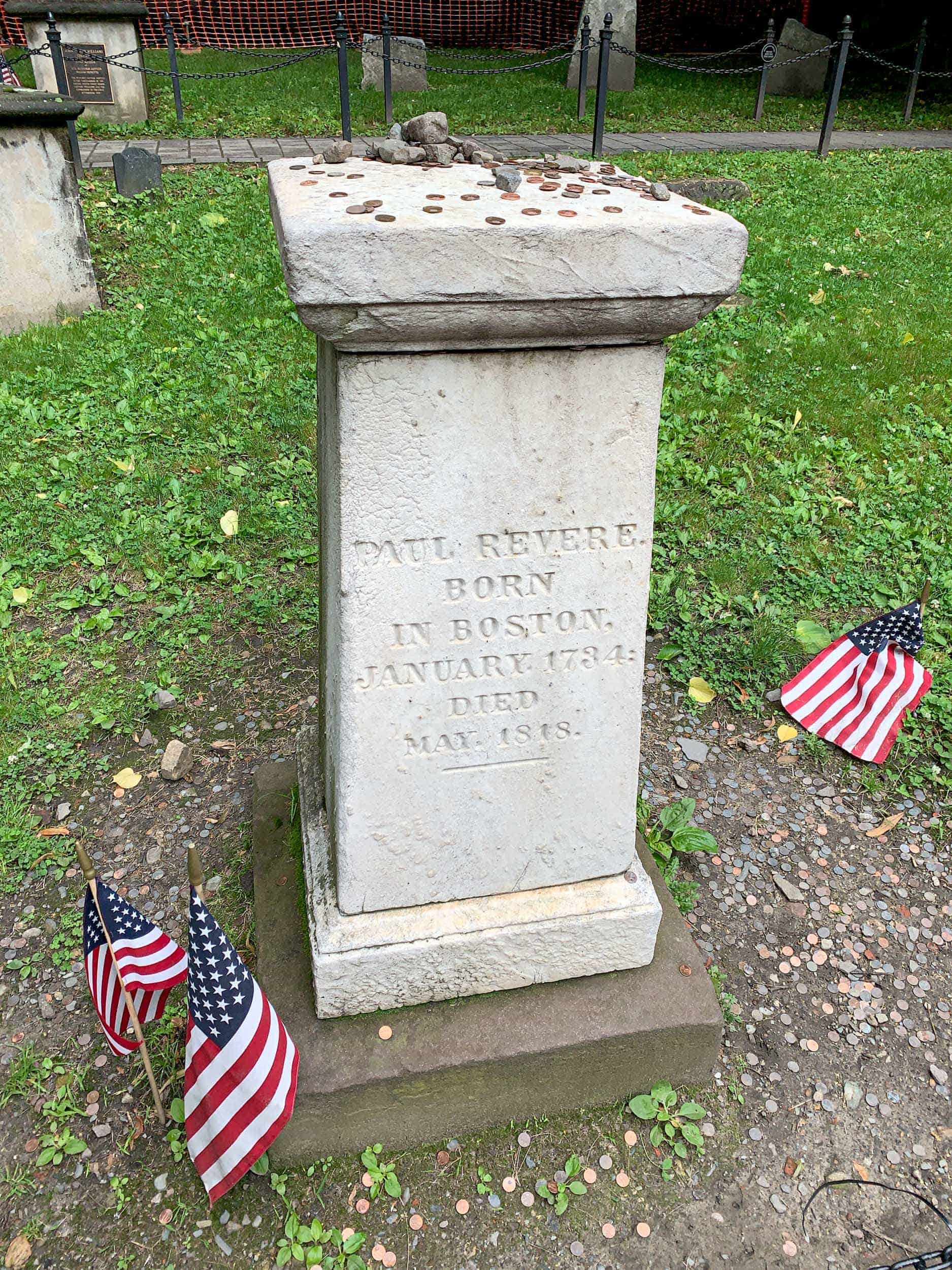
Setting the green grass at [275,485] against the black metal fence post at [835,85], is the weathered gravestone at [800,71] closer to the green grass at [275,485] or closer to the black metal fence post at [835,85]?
the black metal fence post at [835,85]

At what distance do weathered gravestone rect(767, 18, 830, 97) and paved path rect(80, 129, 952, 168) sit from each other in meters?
3.06

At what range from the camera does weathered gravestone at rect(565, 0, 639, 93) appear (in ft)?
45.1

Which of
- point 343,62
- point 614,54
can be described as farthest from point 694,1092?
point 614,54

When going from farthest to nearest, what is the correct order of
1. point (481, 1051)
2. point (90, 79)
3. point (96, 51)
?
1. point (90, 79)
2. point (96, 51)
3. point (481, 1051)

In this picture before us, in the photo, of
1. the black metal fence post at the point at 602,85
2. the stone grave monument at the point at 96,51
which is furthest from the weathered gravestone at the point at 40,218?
the black metal fence post at the point at 602,85

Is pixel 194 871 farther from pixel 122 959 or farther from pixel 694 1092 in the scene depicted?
pixel 694 1092

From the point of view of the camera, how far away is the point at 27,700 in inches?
140

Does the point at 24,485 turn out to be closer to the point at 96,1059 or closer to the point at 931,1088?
the point at 96,1059

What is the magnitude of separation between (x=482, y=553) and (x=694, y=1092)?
1.45 metres

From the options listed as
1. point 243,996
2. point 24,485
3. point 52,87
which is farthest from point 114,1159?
point 52,87

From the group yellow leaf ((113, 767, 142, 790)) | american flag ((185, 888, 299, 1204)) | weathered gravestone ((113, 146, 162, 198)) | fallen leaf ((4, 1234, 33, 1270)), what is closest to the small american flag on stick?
american flag ((185, 888, 299, 1204))

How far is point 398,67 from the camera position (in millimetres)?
13477

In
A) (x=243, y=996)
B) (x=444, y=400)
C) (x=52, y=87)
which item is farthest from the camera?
(x=52, y=87)

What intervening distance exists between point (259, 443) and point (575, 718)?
343cm
